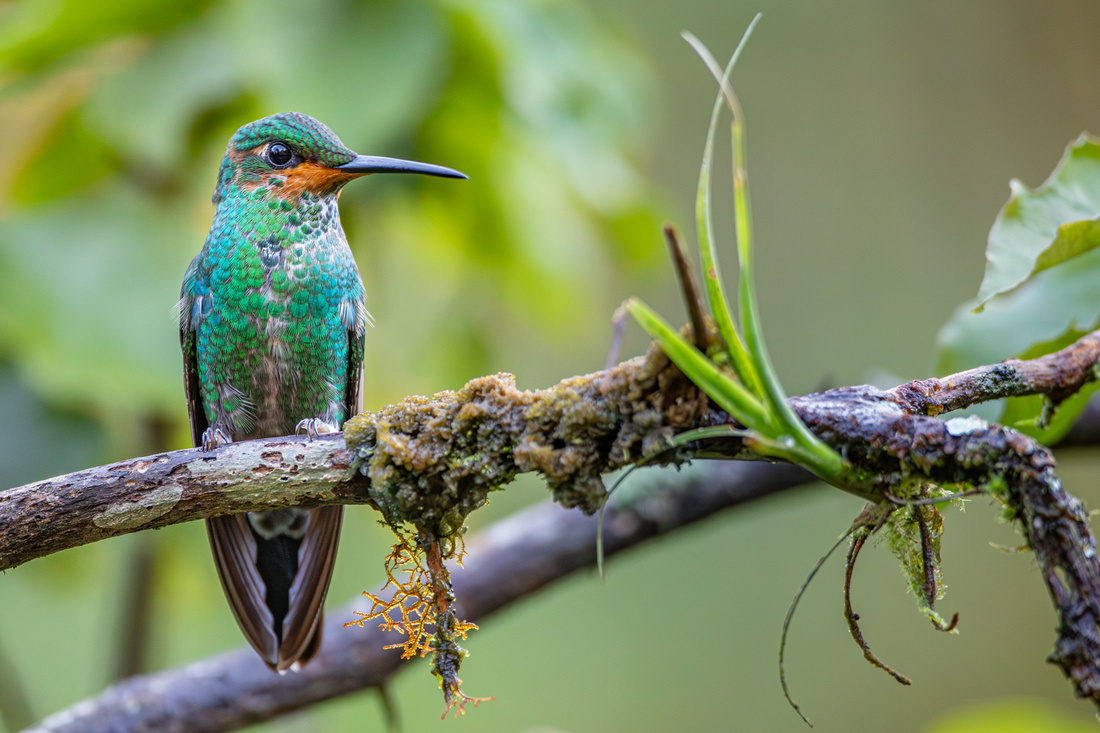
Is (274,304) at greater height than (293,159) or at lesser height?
lesser

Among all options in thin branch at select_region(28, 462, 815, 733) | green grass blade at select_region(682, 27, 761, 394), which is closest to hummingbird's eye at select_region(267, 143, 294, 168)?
green grass blade at select_region(682, 27, 761, 394)

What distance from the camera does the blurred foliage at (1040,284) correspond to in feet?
3.90

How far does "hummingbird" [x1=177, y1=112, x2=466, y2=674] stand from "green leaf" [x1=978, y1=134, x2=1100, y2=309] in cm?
90

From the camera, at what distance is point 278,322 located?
148 cm

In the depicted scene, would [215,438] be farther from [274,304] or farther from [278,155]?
[278,155]

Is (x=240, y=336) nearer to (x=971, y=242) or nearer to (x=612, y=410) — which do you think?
(x=612, y=410)

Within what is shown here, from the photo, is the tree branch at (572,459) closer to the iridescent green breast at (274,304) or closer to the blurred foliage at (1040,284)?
the blurred foliage at (1040,284)

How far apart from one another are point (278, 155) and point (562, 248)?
4.17ft

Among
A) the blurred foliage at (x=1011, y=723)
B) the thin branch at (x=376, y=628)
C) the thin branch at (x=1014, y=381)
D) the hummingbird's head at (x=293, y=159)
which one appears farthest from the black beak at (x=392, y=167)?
the blurred foliage at (x=1011, y=723)

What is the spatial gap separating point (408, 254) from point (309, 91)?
936 millimetres

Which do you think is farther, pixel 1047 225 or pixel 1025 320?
pixel 1025 320

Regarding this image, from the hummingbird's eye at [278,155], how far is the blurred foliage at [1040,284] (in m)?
1.06

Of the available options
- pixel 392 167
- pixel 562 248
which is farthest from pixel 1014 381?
pixel 562 248

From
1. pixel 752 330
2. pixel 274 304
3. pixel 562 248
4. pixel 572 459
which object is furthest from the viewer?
pixel 562 248
